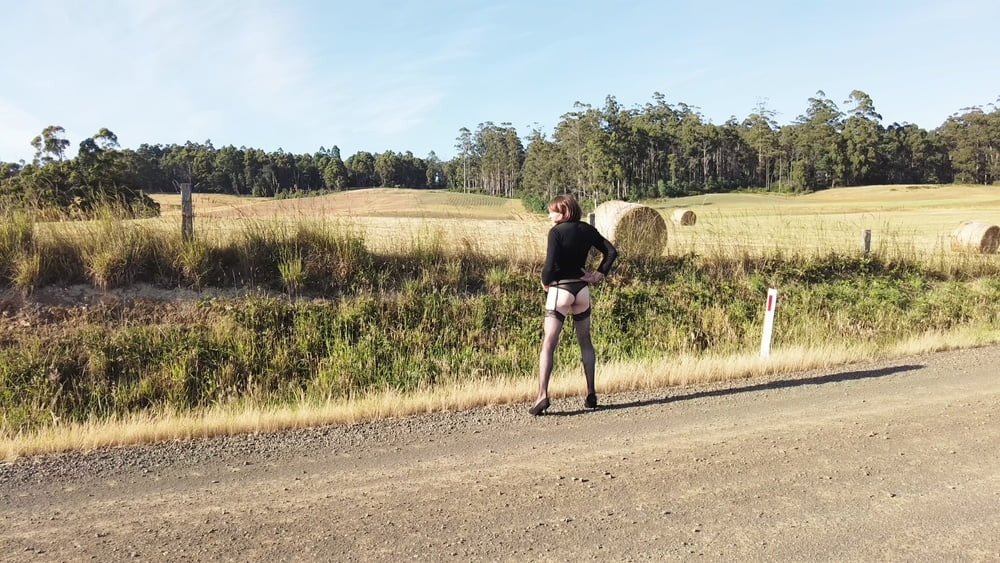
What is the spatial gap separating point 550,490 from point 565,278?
2201 mm

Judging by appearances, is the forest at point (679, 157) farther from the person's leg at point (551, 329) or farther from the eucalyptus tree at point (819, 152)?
the person's leg at point (551, 329)

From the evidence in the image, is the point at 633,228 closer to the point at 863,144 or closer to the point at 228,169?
the point at 228,169

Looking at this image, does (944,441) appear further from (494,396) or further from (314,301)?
(314,301)

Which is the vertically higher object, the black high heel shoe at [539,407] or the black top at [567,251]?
the black top at [567,251]

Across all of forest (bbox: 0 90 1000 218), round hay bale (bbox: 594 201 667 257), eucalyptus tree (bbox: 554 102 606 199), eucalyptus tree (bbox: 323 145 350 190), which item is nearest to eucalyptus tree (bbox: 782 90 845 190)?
forest (bbox: 0 90 1000 218)

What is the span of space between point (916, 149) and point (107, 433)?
427ft

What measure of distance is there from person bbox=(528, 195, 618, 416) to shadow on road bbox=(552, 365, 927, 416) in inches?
13.0

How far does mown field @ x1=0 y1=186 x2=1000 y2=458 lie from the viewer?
23.5 feet

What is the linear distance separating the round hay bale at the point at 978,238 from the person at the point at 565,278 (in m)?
22.2

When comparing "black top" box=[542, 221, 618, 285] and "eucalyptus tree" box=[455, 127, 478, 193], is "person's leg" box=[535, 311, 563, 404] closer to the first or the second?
"black top" box=[542, 221, 618, 285]

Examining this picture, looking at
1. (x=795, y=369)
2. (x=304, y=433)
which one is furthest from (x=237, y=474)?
(x=795, y=369)

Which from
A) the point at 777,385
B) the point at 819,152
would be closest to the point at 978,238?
the point at 777,385

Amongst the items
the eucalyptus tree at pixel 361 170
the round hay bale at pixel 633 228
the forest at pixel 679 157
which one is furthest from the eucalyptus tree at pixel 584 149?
the round hay bale at pixel 633 228

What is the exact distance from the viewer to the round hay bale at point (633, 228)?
46.9 ft
